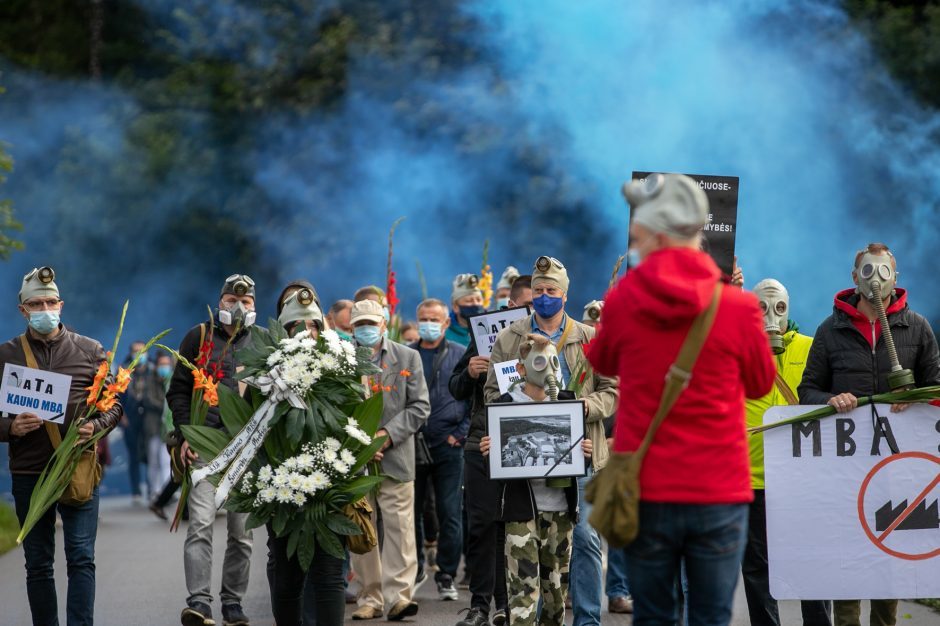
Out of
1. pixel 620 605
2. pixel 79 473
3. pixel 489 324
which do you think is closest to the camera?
pixel 79 473

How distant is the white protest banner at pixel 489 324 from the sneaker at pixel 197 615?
2557mm

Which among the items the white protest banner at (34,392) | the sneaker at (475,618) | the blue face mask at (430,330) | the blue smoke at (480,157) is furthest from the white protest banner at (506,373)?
the blue smoke at (480,157)

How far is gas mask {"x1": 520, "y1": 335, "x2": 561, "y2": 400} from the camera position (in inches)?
313

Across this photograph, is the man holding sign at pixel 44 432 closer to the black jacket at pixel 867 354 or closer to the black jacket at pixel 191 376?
the black jacket at pixel 191 376

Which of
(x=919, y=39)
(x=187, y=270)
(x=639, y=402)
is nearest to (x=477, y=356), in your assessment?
(x=639, y=402)

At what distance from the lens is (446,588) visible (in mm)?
11156

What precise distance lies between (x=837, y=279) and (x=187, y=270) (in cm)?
1521

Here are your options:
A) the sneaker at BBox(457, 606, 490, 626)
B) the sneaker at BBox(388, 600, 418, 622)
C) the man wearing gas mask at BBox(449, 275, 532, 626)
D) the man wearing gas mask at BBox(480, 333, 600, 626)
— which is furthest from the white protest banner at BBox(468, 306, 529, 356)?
the sneaker at BBox(388, 600, 418, 622)

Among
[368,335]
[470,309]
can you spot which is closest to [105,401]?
[368,335]

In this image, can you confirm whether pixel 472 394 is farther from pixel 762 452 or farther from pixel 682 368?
pixel 682 368

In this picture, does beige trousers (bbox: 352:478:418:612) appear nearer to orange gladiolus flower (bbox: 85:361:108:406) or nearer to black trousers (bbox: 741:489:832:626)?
orange gladiolus flower (bbox: 85:361:108:406)

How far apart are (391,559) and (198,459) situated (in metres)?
1.74

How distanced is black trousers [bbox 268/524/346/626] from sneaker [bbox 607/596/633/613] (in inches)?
124

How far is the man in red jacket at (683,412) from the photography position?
499 centimetres
